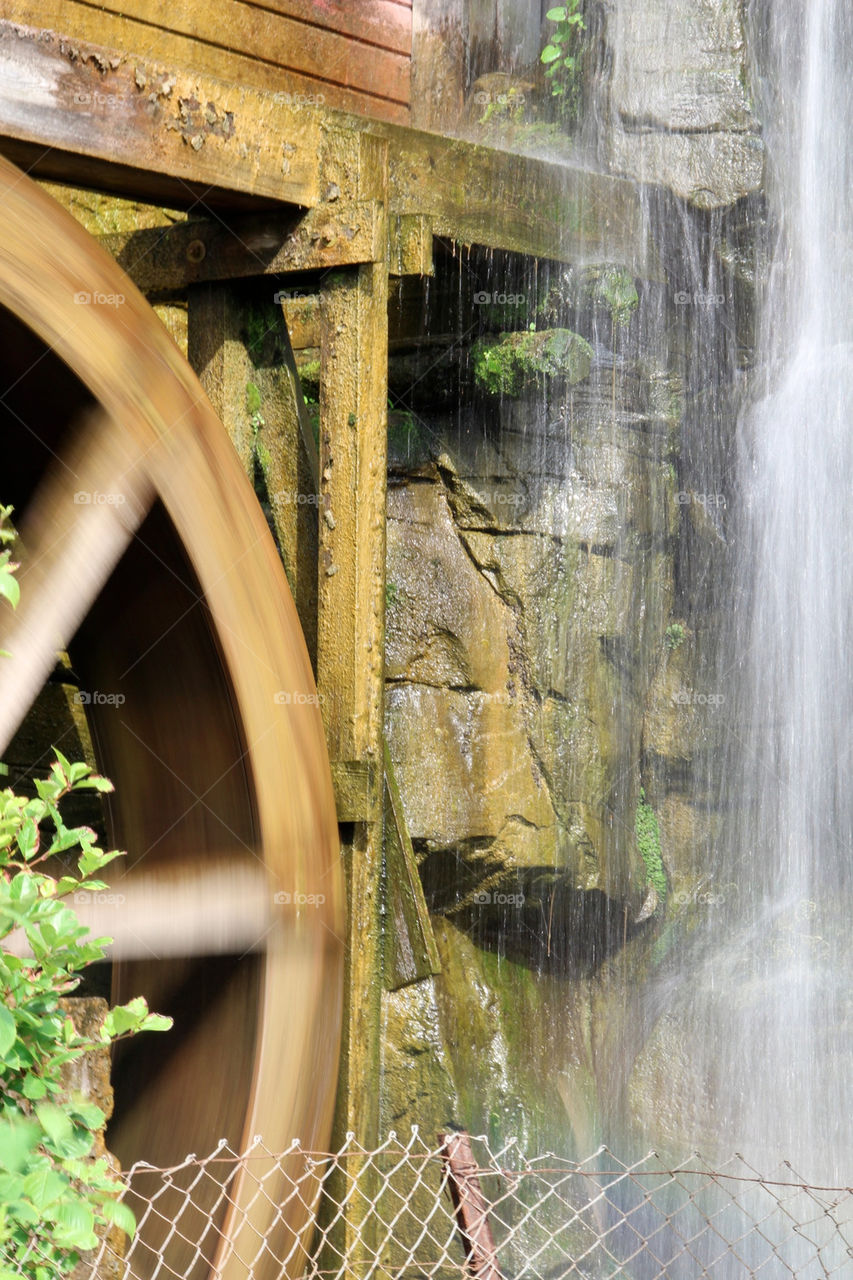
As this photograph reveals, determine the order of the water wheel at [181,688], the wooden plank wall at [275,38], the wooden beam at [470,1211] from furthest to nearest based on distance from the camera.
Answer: the wooden plank wall at [275,38]
the water wheel at [181,688]
the wooden beam at [470,1211]

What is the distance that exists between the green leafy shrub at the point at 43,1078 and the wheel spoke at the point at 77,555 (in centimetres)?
87

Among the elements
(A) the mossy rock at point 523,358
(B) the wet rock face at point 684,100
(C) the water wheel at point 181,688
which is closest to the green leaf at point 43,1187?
(C) the water wheel at point 181,688

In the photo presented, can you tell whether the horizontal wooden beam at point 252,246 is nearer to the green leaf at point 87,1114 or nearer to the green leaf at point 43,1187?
the green leaf at point 87,1114

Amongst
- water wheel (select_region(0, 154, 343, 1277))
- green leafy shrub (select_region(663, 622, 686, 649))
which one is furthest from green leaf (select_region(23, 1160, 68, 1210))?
green leafy shrub (select_region(663, 622, 686, 649))

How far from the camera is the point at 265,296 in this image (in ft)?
11.5

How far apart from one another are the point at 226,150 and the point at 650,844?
144 inches

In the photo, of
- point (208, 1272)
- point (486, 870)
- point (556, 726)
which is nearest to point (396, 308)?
point (556, 726)

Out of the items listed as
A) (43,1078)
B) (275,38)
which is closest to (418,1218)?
(43,1078)

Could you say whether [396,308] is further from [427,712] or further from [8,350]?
[8,350]

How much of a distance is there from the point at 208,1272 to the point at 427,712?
2448 mm

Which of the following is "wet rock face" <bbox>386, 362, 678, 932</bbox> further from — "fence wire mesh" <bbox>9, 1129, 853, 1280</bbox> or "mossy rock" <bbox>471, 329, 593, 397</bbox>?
"fence wire mesh" <bbox>9, 1129, 853, 1280</bbox>

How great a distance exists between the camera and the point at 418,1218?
378 centimetres

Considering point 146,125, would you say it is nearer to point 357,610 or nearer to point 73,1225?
point 357,610

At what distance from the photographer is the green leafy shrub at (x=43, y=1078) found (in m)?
1.66
